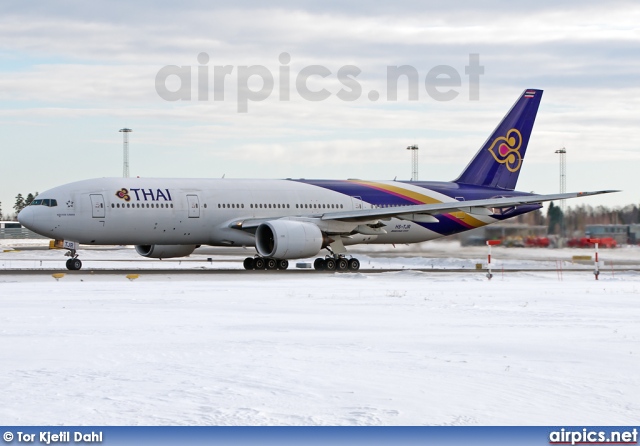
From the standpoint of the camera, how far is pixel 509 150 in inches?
1852

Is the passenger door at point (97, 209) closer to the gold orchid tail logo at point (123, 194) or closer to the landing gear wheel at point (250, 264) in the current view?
the gold orchid tail logo at point (123, 194)

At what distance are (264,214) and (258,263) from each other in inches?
78.8

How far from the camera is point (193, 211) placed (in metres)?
38.2

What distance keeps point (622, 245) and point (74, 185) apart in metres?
25.3

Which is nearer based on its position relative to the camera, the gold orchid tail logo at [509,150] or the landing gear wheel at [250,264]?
the landing gear wheel at [250,264]

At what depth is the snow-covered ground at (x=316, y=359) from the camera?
988cm

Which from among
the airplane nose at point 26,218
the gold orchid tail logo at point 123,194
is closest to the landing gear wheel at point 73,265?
the airplane nose at point 26,218

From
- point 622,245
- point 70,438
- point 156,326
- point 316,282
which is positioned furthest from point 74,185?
point 70,438

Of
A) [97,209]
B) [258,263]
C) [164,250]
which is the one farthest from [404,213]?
[97,209]

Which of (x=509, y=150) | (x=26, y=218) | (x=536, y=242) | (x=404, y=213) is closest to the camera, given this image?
(x=26, y=218)

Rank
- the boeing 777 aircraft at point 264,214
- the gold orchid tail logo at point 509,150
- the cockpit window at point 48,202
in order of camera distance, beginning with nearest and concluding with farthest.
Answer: the cockpit window at point 48,202 < the boeing 777 aircraft at point 264,214 < the gold orchid tail logo at point 509,150

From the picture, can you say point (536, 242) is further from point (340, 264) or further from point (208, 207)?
point (208, 207)

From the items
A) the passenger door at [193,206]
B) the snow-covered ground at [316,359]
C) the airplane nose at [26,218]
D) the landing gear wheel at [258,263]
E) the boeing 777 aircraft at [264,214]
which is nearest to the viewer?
the snow-covered ground at [316,359]

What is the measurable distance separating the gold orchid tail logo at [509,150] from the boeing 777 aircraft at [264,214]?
1.72m
